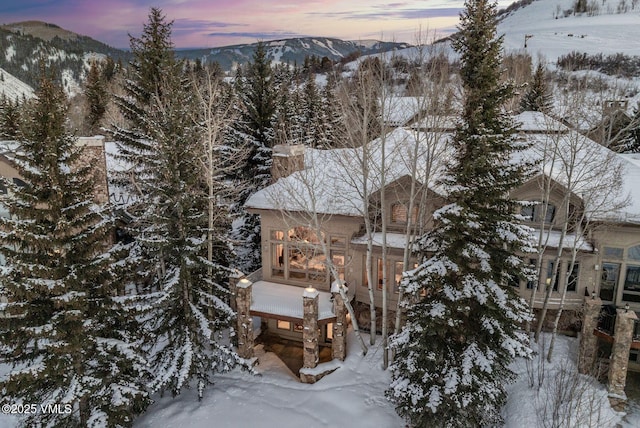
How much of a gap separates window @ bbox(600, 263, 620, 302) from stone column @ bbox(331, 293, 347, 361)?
10495 millimetres

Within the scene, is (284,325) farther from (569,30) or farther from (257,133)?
(569,30)

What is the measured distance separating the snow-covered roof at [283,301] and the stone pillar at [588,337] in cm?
923

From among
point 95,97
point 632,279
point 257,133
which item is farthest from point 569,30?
point 632,279

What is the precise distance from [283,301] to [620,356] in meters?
12.6

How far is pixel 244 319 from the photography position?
1728 centimetres

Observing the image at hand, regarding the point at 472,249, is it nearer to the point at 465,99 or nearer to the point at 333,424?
the point at 465,99

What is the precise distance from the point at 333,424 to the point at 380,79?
11.6 metres

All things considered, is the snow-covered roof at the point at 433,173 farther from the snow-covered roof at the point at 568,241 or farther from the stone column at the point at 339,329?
the stone column at the point at 339,329

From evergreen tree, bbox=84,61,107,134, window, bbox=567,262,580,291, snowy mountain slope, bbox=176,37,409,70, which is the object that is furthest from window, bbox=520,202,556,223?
snowy mountain slope, bbox=176,37,409,70

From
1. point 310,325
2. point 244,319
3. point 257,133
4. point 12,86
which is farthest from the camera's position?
point 12,86

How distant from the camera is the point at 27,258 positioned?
11.6m

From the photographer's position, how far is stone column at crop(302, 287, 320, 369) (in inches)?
639

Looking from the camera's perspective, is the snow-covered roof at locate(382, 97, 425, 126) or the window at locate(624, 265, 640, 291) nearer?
the snow-covered roof at locate(382, 97, 425, 126)

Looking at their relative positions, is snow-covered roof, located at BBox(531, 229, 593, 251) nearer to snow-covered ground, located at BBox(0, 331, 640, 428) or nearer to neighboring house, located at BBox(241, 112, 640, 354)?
neighboring house, located at BBox(241, 112, 640, 354)
